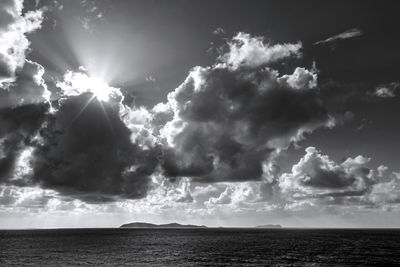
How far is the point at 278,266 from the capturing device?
270ft

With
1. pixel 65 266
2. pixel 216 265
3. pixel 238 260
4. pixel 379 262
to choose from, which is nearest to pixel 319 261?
pixel 379 262

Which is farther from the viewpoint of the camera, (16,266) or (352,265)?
(352,265)

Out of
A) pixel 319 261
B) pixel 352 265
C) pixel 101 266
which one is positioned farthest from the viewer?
pixel 319 261

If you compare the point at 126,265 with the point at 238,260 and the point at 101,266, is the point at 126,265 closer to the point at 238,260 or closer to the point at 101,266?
the point at 101,266

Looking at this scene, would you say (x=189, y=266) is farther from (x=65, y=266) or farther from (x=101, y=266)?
(x=65, y=266)

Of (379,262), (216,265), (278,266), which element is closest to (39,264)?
(216,265)

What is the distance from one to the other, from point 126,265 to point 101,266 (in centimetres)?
597

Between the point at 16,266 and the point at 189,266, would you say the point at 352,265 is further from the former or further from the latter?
the point at 16,266

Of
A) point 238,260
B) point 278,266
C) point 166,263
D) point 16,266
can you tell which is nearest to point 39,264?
point 16,266

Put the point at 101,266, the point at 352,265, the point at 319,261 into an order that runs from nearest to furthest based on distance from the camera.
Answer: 1. the point at 101,266
2. the point at 352,265
3. the point at 319,261

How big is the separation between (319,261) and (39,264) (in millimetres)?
67307

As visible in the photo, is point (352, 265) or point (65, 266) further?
point (352, 265)

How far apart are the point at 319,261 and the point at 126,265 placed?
47929mm

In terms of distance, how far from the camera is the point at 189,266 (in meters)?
81.0
